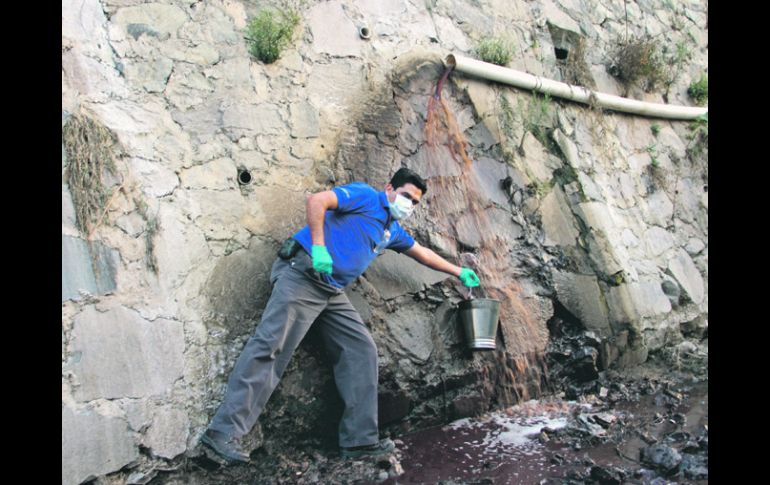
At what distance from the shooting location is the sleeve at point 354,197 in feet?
11.9

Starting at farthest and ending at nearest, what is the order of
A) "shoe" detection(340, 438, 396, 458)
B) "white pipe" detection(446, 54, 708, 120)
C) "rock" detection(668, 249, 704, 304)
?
"rock" detection(668, 249, 704, 304)
"white pipe" detection(446, 54, 708, 120)
"shoe" detection(340, 438, 396, 458)

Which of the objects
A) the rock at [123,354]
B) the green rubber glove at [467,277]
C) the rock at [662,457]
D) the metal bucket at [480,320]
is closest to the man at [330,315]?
the rock at [123,354]

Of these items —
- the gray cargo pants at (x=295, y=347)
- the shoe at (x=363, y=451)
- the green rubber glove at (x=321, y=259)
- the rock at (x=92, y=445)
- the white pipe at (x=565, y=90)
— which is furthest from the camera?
the white pipe at (x=565, y=90)

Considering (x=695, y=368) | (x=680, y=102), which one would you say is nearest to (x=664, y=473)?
(x=695, y=368)

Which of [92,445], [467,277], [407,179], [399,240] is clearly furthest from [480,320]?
[92,445]

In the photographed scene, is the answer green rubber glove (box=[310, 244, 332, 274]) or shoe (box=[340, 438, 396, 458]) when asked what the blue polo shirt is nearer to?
green rubber glove (box=[310, 244, 332, 274])

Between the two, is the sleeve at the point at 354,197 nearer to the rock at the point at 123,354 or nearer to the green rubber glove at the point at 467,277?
the green rubber glove at the point at 467,277

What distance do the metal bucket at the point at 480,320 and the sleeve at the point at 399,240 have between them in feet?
1.68

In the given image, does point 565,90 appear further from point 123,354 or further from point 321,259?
point 123,354

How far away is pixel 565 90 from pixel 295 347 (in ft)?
10.3

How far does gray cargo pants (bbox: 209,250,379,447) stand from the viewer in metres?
3.36

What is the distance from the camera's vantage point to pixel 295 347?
355cm

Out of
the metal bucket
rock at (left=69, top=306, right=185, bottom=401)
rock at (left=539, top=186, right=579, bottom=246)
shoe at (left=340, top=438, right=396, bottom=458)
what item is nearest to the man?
shoe at (left=340, top=438, right=396, bottom=458)

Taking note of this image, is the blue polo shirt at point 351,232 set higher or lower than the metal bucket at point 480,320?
higher
